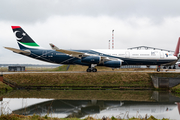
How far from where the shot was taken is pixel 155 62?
30.2 meters

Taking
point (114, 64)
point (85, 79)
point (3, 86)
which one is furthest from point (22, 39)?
point (114, 64)

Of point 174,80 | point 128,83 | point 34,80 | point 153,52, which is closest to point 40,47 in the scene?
point 34,80

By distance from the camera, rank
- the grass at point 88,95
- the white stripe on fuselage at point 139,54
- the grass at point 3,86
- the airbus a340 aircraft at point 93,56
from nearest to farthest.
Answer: the grass at point 88,95 → the grass at point 3,86 → the airbus a340 aircraft at point 93,56 → the white stripe on fuselage at point 139,54

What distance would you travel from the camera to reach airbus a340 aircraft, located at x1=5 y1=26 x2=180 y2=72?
94.5 feet

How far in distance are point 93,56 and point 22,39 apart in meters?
13.9

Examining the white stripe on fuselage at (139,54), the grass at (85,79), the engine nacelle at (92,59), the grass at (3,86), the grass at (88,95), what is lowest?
the grass at (88,95)

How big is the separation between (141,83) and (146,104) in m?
9.59

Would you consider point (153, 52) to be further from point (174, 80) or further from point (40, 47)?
point (40, 47)

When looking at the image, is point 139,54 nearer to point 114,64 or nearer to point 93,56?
point 114,64

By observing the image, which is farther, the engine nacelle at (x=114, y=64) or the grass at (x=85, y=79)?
the engine nacelle at (x=114, y=64)

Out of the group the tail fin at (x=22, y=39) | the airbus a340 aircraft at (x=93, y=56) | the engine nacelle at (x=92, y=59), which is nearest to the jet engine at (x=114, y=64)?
the airbus a340 aircraft at (x=93, y=56)

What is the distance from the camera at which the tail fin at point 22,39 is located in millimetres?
31547

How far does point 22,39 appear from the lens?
31.9 meters

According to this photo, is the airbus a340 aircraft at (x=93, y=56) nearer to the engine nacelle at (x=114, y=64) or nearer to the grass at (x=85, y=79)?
the engine nacelle at (x=114, y=64)
